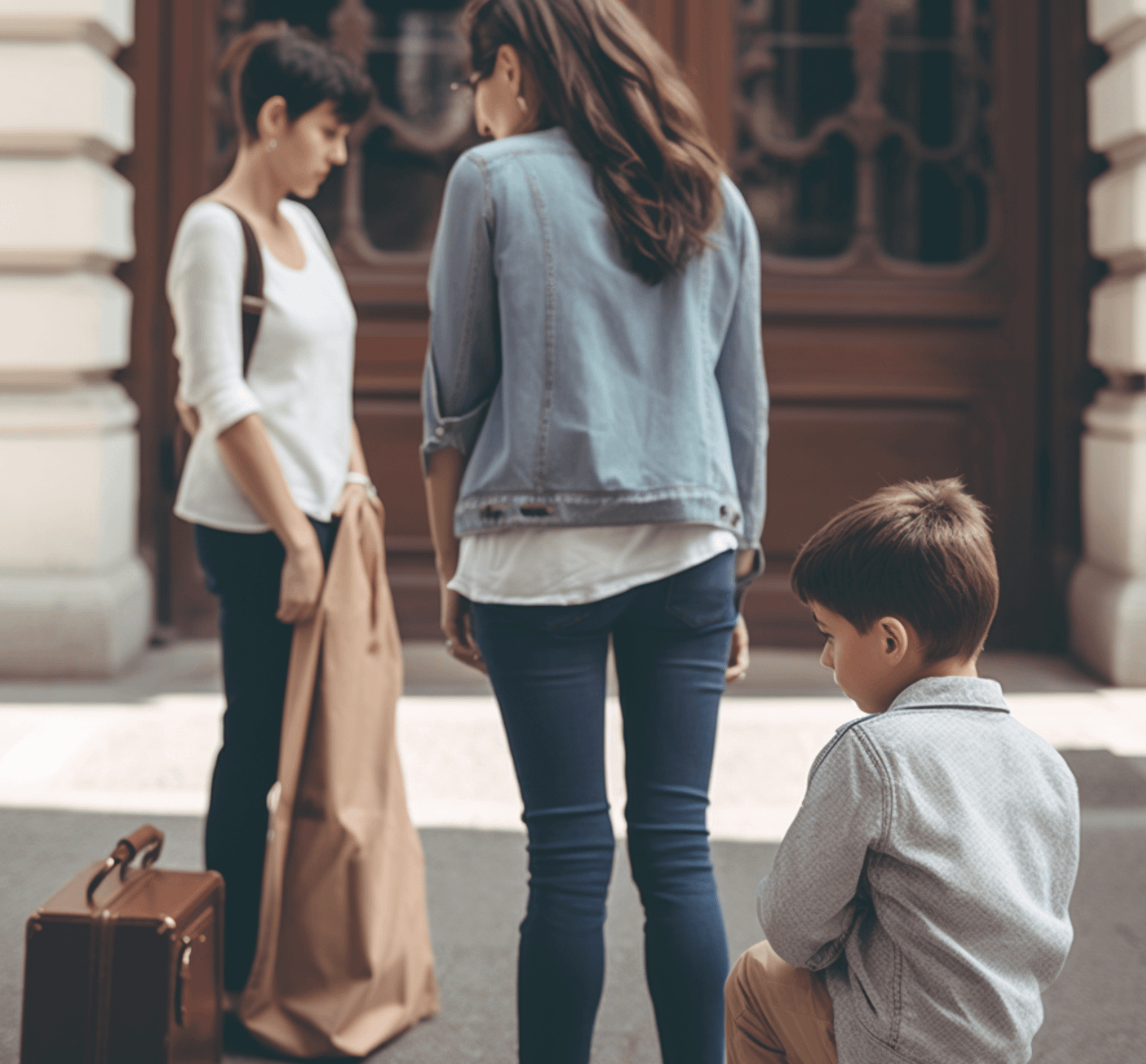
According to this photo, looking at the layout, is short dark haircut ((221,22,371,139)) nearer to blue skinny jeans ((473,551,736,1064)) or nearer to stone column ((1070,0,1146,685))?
blue skinny jeans ((473,551,736,1064))

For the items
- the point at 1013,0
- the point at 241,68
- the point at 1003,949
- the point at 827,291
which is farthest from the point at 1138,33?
the point at 1003,949

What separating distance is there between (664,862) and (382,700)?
0.84 m

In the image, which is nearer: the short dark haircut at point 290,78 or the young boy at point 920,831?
the young boy at point 920,831

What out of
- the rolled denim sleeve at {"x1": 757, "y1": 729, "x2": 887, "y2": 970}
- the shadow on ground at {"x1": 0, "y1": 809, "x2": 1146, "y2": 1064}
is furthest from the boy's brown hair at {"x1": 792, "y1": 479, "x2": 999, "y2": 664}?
the shadow on ground at {"x1": 0, "y1": 809, "x2": 1146, "y2": 1064}

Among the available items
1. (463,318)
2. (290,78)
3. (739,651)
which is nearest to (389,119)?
(290,78)

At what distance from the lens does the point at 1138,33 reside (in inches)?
208

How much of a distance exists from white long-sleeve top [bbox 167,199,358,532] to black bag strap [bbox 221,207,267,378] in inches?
0.5

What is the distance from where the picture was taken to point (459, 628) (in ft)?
7.22

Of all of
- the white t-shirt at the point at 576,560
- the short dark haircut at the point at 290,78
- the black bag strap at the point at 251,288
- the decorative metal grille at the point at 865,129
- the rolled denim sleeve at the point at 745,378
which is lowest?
the white t-shirt at the point at 576,560

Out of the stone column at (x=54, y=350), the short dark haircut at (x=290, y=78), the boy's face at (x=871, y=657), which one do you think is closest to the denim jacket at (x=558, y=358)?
the boy's face at (x=871, y=657)

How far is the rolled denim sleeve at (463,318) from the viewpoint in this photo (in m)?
1.95

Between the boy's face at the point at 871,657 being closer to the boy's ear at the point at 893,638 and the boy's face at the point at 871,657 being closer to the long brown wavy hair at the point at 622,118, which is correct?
the boy's ear at the point at 893,638

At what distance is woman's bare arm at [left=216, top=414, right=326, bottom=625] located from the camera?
2502 millimetres

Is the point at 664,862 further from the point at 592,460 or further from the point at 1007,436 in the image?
the point at 1007,436
